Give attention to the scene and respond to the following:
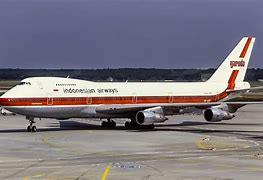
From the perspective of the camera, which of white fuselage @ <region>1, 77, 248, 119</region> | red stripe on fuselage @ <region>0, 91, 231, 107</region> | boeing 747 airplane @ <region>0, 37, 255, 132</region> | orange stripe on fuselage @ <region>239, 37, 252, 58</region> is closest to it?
red stripe on fuselage @ <region>0, 91, 231, 107</region>

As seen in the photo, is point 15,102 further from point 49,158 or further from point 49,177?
point 49,177

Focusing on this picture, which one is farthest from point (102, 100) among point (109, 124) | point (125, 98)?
point (109, 124)

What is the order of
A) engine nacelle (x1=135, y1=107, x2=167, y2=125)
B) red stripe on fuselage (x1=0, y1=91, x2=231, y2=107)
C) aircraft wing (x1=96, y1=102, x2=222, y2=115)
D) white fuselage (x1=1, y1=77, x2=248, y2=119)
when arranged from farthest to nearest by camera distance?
aircraft wing (x1=96, y1=102, x2=222, y2=115), engine nacelle (x1=135, y1=107, x2=167, y2=125), white fuselage (x1=1, y1=77, x2=248, y2=119), red stripe on fuselage (x1=0, y1=91, x2=231, y2=107)

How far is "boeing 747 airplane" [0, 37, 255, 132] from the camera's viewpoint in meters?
47.2

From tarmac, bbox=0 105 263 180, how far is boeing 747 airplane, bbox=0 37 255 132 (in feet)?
4.89

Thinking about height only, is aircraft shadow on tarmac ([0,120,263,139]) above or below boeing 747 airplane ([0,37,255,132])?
below

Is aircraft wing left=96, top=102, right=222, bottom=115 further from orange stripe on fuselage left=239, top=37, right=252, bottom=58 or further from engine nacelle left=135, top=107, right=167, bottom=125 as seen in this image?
orange stripe on fuselage left=239, top=37, right=252, bottom=58

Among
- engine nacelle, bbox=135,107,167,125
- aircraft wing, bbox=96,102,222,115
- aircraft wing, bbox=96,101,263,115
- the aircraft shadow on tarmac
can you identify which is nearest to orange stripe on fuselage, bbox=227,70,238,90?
the aircraft shadow on tarmac

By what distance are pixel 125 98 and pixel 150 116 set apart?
4020mm

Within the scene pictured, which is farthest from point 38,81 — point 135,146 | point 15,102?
point 135,146

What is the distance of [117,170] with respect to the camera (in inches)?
1055

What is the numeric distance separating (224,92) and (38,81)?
20396mm

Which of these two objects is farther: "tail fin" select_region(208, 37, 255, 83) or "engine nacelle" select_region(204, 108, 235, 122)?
"tail fin" select_region(208, 37, 255, 83)

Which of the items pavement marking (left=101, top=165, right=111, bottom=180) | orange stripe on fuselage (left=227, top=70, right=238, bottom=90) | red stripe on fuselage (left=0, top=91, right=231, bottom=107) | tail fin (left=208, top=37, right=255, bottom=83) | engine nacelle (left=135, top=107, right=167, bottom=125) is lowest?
pavement marking (left=101, top=165, right=111, bottom=180)
